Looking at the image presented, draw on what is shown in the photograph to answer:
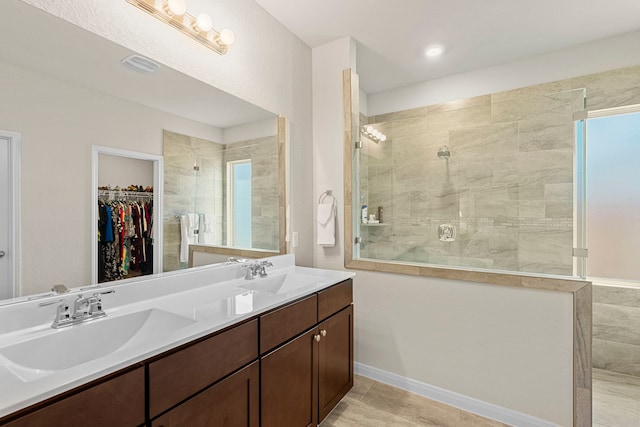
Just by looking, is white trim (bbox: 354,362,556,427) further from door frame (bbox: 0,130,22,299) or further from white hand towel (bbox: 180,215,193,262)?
door frame (bbox: 0,130,22,299)

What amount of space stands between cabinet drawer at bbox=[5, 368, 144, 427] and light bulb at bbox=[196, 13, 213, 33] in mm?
1614

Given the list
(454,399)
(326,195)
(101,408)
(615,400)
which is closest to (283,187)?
(326,195)

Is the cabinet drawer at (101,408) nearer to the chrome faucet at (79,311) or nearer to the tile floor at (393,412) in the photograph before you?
the chrome faucet at (79,311)

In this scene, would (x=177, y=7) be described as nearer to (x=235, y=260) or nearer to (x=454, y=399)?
(x=235, y=260)

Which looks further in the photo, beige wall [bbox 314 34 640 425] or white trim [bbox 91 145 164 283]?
beige wall [bbox 314 34 640 425]

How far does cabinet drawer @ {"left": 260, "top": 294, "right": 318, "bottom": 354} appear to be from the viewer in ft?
4.19

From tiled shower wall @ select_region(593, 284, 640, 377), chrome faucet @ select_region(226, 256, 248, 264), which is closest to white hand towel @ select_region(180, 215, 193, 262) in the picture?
chrome faucet @ select_region(226, 256, 248, 264)

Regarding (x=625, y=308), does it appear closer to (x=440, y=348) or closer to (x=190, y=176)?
(x=440, y=348)

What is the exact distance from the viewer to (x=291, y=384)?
4.64ft

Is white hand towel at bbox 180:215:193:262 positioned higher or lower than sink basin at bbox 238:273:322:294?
higher

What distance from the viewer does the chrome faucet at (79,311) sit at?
1.00 meters

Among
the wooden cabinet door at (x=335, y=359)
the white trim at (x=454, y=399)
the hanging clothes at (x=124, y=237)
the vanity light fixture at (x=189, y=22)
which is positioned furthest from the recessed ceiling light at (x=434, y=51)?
the white trim at (x=454, y=399)

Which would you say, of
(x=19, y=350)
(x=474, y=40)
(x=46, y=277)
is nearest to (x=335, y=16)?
(x=474, y=40)

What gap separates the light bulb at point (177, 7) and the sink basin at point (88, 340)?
4.60 ft
